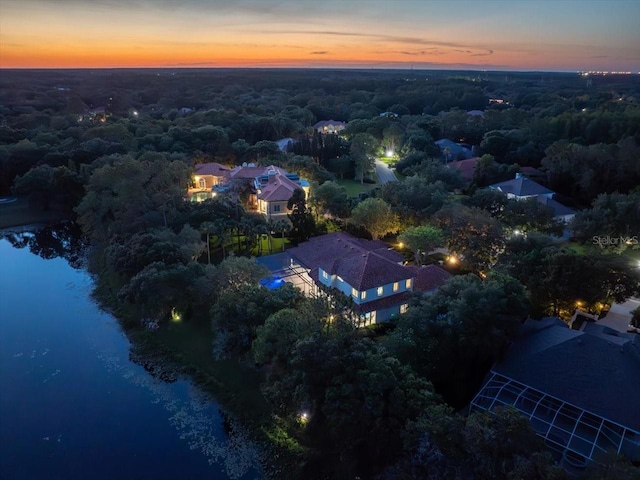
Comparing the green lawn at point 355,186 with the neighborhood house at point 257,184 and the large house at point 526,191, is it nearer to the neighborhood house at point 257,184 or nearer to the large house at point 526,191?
the neighborhood house at point 257,184

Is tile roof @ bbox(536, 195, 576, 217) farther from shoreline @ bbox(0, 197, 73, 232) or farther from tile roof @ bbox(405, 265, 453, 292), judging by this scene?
shoreline @ bbox(0, 197, 73, 232)

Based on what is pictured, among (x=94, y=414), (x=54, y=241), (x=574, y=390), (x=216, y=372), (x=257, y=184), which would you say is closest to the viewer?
(x=574, y=390)

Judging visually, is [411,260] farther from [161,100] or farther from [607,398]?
[161,100]

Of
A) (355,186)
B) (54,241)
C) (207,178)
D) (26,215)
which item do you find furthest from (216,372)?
(26,215)

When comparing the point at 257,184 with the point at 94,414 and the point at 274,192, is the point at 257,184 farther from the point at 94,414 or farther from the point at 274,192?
the point at 94,414

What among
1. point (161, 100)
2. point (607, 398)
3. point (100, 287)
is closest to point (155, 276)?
point (100, 287)
